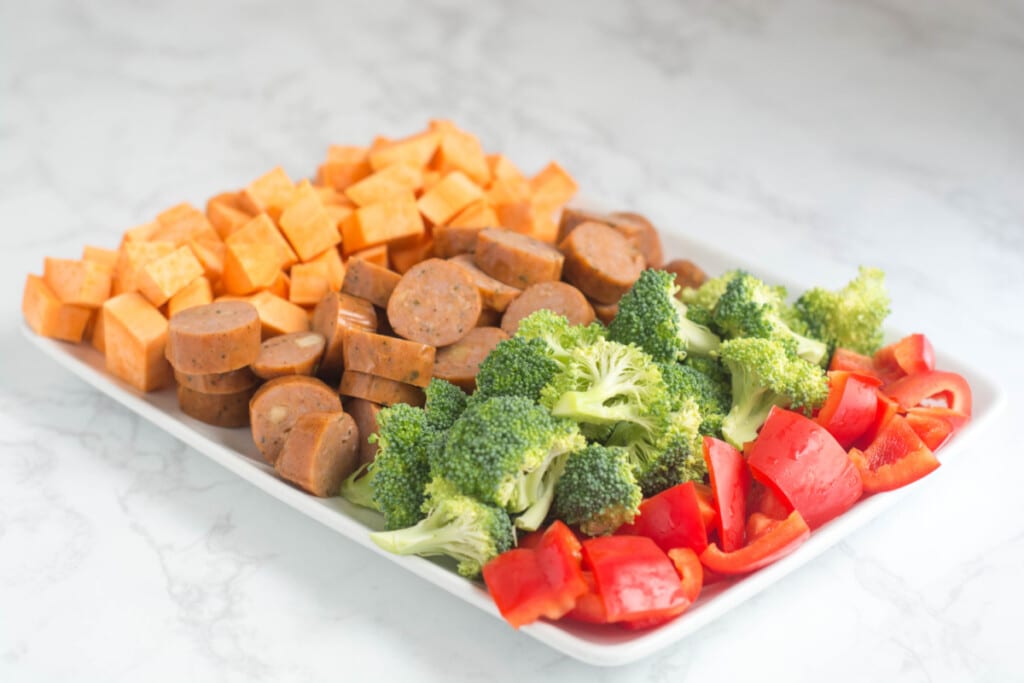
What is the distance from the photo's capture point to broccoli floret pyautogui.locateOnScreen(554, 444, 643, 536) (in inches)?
122

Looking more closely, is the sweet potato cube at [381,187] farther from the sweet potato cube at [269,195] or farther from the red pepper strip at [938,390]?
the red pepper strip at [938,390]

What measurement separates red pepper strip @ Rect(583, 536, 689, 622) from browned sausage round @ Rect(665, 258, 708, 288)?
1778 mm

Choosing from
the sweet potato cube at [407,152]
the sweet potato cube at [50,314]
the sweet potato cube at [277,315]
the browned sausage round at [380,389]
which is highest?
the sweet potato cube at [407,152]

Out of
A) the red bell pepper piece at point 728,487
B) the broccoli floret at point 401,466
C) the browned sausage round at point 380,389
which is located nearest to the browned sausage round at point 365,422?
the browned sausage round at point 380,389

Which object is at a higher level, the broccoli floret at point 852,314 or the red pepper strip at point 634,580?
the broccoli floret at point 852,314

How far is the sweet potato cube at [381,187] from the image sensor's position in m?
4.73

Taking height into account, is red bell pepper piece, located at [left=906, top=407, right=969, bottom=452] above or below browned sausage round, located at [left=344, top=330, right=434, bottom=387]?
above

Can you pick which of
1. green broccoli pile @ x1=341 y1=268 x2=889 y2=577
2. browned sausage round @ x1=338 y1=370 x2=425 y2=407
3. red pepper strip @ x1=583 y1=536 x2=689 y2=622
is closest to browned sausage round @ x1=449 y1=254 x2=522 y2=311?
green broccoli pile @ x1=341 y1=268 x2=889 y2=577

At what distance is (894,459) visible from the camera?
3.40 metres

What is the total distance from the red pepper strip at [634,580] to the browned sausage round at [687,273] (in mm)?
1778

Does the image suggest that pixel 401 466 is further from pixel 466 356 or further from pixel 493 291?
pixel 493 291

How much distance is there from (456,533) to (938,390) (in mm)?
1849

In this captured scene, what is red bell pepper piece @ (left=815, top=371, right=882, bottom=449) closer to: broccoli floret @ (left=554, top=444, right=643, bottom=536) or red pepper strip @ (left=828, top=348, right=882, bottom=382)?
red pepper strip @ (left=828, top=348, right=882, bottom=382)

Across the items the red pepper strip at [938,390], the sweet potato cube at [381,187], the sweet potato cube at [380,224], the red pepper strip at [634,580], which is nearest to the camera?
the red pepper strip at [634,580]
